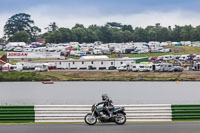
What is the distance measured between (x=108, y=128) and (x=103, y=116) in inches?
48.9

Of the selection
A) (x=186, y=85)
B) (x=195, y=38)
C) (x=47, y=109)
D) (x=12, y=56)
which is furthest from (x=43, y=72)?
(x=195, y=38)

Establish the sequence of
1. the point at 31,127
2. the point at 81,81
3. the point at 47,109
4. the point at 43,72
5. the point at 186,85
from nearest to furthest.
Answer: the point at 31,127
the point at 47,109
the point at 186,85
the point at 81,81
the point at 43,72

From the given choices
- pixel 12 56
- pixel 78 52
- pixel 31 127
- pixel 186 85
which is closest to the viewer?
pixel 31 127

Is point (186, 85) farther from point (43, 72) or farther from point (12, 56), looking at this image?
point (12, 56)

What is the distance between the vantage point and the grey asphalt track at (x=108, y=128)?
22.4 m

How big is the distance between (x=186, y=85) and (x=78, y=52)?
51.5 m

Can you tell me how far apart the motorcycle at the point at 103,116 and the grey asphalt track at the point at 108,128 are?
0.26m

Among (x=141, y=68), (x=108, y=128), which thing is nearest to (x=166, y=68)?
(x=141, y=68)

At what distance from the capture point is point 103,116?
80.0 feet

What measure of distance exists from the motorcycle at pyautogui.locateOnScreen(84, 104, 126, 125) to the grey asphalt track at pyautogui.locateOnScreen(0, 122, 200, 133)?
264mm

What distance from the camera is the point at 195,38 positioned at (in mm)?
183250

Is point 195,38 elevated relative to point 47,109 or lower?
elevated

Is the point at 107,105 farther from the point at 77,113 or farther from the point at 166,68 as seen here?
the point at 166,68

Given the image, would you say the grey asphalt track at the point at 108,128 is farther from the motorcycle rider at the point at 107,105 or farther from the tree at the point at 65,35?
the tree at the point at 65,35
